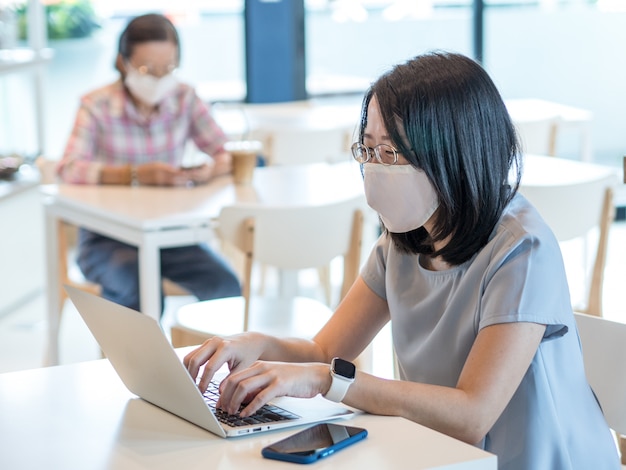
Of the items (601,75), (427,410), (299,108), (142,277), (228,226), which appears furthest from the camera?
(601,75)

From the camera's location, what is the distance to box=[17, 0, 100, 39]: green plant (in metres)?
5.60

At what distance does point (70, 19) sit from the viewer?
18.5 ft

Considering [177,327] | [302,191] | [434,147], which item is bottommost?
[177,327]

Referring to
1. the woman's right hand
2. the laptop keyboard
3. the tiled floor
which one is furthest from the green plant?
the laptop keyboard

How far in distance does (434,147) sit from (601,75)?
4.45 m

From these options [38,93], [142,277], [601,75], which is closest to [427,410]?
[142,277]

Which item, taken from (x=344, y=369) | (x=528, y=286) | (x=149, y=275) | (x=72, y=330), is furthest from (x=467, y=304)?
(x=72, y=330)

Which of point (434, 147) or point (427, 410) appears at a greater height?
point (434, 147)

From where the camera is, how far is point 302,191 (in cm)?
300

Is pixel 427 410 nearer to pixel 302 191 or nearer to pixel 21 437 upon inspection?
pixel 21 437

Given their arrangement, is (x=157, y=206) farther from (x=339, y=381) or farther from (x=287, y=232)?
(x=339, y=381)

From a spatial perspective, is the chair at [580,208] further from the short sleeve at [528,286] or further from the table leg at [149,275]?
the short sleeve at [528,286]

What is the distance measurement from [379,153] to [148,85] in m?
1.90

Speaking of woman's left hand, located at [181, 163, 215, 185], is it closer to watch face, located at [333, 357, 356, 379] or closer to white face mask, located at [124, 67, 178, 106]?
white face mask, located at [124, 67, 178, 106]
